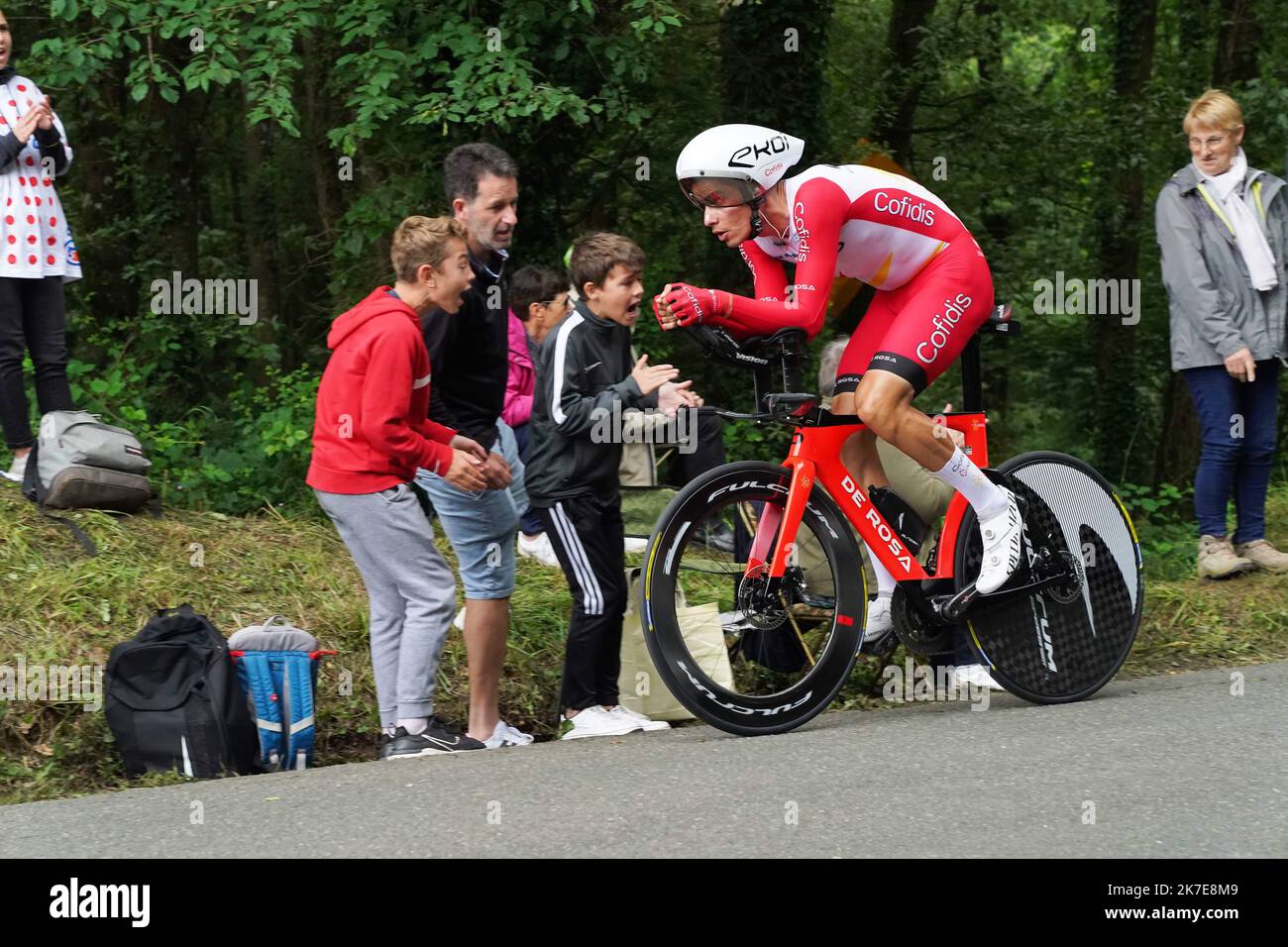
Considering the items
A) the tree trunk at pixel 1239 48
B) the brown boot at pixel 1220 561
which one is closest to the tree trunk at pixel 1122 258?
the tree trunk at pixel 1239 48

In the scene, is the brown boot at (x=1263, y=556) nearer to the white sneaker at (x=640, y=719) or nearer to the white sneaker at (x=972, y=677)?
the white sneaker at (x=972, y=677)

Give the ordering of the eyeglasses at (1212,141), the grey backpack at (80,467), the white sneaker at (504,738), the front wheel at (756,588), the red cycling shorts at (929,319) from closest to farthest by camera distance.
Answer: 1. the front wheel at (756,588)
2. the red cycling shorts at (929,319)
3. the white sneaker at (504,738)
4. the grey backpack at (80,467)
5. the eyeglasses at (1212,141)

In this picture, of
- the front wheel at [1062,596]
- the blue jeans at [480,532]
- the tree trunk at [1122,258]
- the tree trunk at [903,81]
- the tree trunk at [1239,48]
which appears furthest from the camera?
the tree trunk at [1122,258]

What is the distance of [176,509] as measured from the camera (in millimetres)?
8656

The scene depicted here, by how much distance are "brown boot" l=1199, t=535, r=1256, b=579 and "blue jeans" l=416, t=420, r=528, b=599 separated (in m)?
3.80

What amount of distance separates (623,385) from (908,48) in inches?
507

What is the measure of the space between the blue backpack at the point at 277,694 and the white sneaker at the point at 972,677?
2557 mm

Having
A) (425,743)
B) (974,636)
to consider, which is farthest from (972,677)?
(425,743)

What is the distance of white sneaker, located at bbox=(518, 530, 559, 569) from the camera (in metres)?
8.65

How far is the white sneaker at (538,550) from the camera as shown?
8648 mm

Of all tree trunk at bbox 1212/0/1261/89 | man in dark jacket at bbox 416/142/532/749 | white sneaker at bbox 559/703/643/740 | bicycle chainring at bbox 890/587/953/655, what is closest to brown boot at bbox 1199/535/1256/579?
bicycle chainring at bbox 890/587/953/655
